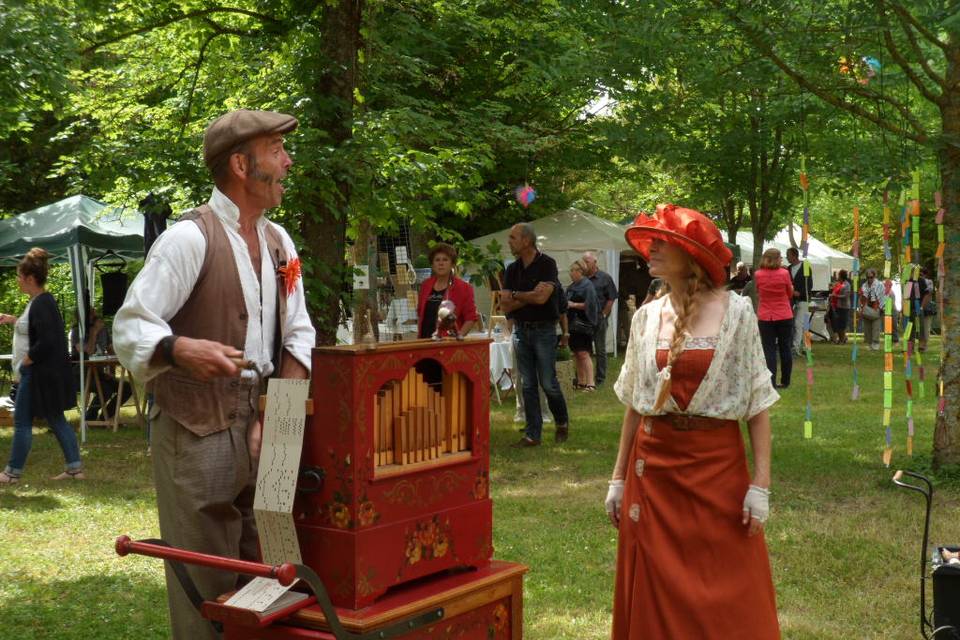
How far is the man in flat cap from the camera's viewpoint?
274 cm

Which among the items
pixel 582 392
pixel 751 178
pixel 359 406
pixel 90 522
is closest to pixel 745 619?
pixel 359 406

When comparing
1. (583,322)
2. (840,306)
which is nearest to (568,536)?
(583,322)

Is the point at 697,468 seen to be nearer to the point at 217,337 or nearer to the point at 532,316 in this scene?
the point at 217,337

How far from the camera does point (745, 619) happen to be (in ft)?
11.1

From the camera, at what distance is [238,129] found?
2889 millimetres

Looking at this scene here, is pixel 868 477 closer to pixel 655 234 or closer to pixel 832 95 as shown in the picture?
pixel 832 95

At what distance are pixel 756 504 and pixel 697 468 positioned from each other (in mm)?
210

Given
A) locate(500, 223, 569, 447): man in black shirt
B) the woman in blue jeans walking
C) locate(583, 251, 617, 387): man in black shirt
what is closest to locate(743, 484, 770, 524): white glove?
locate(500, 223, 569, 447): man in black shirt

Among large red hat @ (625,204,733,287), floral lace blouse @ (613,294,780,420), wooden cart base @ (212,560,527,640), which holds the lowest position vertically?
wooden cart base @ (212,560,527,640)

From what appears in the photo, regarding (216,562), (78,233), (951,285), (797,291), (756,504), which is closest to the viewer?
(216,562)

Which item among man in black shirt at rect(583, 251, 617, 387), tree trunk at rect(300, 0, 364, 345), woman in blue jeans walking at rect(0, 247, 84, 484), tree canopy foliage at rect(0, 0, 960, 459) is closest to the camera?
tree canopy foliage at rect(0, 0, 960, 459)

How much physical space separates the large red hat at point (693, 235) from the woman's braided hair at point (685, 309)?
0.08 ft

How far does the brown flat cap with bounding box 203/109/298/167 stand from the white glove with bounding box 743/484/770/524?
179 centimetres

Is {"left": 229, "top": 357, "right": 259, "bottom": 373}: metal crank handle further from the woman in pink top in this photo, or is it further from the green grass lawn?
the woman in pink top
